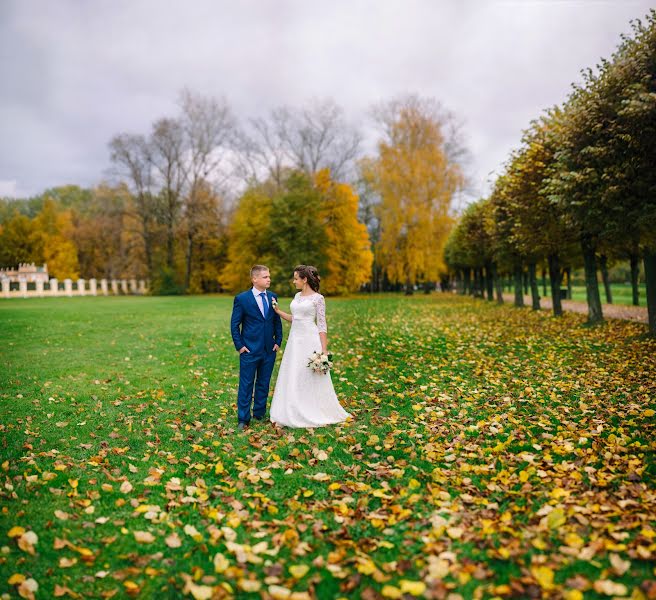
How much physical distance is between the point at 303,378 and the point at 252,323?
112 cm

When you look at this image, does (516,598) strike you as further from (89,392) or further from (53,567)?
(89,392)

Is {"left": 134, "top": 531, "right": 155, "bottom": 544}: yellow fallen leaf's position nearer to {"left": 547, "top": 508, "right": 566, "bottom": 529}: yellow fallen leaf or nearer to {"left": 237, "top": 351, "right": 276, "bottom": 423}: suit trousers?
{"left": 237, "top": 351, "right": 276, "bottom": 423}: suit trousers

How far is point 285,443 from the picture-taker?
21.2 feet

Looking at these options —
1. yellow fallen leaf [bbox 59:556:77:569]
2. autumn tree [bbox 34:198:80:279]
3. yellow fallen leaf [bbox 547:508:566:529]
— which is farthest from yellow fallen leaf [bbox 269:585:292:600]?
autumn tree [bbox 34:198:80:279]

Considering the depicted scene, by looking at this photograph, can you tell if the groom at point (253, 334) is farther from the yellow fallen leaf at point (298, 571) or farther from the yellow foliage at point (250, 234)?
the yellow foliage at point (250, 234)

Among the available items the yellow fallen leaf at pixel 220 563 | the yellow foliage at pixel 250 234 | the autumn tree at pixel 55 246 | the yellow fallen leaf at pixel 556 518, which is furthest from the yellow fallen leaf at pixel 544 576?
the autumn tree at pixel 55 246

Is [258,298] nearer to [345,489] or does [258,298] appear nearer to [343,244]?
[345,489]

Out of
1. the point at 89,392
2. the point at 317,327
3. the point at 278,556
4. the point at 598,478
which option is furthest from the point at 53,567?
the point at 89,392

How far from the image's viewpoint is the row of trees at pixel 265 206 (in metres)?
44.5

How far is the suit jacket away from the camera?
23.2 ft

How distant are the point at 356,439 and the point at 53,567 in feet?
12.4

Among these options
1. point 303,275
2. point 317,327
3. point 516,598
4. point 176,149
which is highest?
point 176,149

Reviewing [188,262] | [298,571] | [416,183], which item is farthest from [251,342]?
[188,262]

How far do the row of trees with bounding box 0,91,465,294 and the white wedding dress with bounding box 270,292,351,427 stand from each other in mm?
38185
